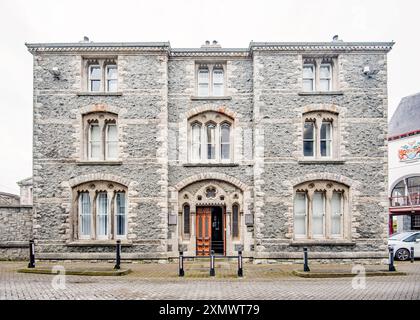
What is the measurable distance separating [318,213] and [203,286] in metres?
8.27

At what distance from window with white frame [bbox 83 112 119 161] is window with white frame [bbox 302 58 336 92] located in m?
9.16

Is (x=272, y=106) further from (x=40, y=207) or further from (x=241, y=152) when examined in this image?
(x=40, y=207)

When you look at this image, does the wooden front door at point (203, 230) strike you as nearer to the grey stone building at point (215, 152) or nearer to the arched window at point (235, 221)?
the grey stone building at point (215, 152)

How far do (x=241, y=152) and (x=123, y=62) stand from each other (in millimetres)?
6885

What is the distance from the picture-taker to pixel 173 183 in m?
18.3

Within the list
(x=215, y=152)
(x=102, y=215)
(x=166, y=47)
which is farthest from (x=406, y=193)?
(x=102, y=215)

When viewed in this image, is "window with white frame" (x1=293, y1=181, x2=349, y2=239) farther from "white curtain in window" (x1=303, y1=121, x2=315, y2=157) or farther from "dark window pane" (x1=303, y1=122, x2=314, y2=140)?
"dark window pane" (x1=303, y1=122, x2=314, y2=140)

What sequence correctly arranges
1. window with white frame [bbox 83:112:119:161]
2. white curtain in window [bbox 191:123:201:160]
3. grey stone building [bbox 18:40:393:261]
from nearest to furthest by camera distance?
grey stone building [bbox 18:40:393:261], window with white frame [bbox 83:112:119:161], white curtain in window [bbox 191:123:201:160]

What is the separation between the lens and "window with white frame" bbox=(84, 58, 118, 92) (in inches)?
730

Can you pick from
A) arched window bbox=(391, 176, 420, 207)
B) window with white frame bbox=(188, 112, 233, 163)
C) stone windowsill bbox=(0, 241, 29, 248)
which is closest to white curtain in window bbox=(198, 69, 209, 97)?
window with white frame bbox=(188, 112, 233, 163)

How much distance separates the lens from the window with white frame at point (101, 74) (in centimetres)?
1853

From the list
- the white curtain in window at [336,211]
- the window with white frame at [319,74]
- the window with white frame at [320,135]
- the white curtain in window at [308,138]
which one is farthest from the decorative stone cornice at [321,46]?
the white curtain in window at [336,211]
